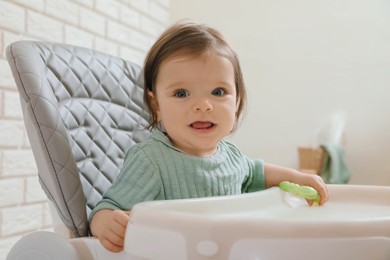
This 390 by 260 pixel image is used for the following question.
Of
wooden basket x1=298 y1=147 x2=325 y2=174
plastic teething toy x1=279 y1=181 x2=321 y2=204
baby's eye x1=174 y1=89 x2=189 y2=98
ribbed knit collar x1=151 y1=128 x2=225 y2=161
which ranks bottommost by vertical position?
wooden basket x1=298 y1=147 x2=325 y2=174

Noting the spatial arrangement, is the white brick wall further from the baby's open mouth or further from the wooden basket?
the wooden basket

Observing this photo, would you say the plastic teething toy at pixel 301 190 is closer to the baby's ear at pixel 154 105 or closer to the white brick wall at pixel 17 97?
the baby's ear at pixel 154 105

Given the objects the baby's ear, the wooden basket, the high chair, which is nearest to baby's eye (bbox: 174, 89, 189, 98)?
the baby's ear

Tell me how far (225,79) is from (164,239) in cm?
44

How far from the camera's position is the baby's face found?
3.17 feet

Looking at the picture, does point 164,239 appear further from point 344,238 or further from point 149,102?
point 149,102

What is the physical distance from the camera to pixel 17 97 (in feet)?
5.35

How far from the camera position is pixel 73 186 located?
0.95 metres

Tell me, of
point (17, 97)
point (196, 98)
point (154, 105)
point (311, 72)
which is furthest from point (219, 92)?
point (311, 72)

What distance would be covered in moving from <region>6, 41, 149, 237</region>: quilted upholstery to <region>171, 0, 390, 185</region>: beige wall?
144 centimetres

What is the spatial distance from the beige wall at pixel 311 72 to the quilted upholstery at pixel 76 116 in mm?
1440

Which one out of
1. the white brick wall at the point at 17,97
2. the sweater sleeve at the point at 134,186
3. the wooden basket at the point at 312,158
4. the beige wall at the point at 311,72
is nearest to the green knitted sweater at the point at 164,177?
the sweater sleeve at the point at 134,186

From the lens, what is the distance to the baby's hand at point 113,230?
756 mm

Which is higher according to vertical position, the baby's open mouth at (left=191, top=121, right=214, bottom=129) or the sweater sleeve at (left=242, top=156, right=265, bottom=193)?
the baby's open mouth at (left=191, top=121, right=214, bottom=129)
